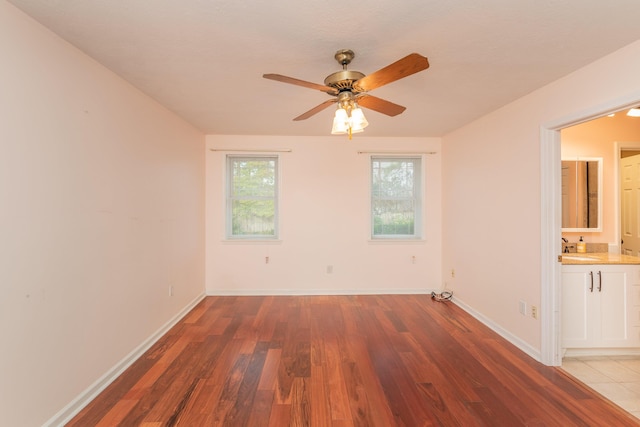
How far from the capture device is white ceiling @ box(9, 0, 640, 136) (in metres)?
1.46

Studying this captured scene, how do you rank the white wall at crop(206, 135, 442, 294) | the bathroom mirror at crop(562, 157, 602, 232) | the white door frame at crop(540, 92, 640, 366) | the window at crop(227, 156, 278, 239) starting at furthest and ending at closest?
the window at crop(227, 156, 278, 239) → the white wall at crop(206, 135, 442, 294) → the bathroom mirror at crop(562, 157, 602, 232) → the white door frame at crop(540, 92, 640, 366)

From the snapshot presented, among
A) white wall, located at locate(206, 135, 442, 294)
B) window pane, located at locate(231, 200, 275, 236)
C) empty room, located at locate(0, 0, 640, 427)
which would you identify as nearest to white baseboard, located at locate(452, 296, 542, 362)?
empty room, located at locate(0, 0, 640, 427)

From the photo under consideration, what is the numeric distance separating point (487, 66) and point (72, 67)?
2.82m

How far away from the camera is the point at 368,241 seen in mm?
4340

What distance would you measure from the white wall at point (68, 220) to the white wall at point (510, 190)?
3.51 m

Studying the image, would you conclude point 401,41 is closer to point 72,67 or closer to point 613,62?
point 613,62

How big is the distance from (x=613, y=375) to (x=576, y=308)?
0.52m

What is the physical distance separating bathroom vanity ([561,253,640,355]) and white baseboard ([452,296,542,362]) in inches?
10.1

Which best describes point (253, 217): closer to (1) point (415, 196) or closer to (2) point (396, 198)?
(2) point (396, 198)

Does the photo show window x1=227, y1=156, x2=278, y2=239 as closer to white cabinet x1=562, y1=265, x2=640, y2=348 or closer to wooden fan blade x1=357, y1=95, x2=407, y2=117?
wooden fan blade x1=357, y1=95, x2=407, y2=117

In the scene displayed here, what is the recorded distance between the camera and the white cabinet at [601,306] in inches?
97.4

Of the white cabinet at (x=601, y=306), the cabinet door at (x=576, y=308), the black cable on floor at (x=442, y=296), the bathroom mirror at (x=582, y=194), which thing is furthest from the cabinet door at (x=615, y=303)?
the black cable on floor at (x=442, y=296)

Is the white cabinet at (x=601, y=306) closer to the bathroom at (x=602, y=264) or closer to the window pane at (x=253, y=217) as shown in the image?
the bathroom at (x=602, y=264)

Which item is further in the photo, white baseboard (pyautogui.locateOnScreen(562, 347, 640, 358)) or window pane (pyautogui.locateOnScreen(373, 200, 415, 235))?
window pane (pyautogui.locateOnScreen(373, 200, 415, 235))
